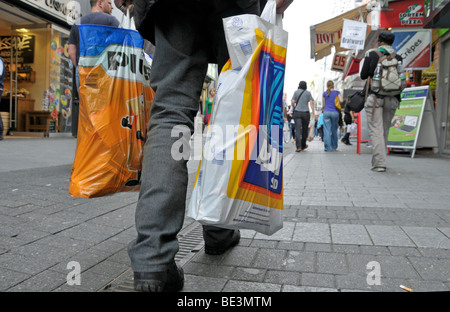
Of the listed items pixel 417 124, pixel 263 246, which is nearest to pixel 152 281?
pixel 263 246

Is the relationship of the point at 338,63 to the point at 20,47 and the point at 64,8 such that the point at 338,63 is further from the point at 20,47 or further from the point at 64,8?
the point at 20,47

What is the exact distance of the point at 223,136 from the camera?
1472 mm

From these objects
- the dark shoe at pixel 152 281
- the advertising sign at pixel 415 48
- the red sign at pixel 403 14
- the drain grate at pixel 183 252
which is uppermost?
the red sign at pixel 403 14

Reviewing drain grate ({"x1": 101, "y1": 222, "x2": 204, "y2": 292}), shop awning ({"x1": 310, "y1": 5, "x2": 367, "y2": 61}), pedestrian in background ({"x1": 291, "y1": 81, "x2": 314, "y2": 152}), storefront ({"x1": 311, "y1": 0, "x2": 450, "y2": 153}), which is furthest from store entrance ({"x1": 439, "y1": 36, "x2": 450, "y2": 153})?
drain grate ({"x1": 101, "y1": 222, "x2": 204, "y2": 292})

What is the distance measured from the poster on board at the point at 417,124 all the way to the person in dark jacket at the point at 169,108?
8.04 meters

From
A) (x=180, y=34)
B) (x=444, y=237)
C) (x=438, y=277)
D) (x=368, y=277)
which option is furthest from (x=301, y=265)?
(x=180, y=34)

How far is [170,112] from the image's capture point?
61.6 inches

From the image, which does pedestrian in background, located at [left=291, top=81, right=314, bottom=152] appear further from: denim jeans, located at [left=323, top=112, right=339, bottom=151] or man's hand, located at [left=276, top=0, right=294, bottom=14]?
man's hand, located at [left=276, top=0, right=294, bottom=14]

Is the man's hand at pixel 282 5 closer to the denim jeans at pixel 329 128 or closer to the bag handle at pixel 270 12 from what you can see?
the bag handle at pixel 270 12

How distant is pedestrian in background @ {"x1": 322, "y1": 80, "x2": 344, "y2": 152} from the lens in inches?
438

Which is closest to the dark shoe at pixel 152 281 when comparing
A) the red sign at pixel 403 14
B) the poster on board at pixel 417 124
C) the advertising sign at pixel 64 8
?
the poster on board at pixel 417 124

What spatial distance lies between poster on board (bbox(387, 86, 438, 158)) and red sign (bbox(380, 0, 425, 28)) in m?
2.45

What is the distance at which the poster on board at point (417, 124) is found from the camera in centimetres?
872

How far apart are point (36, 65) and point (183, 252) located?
41.9 ft
